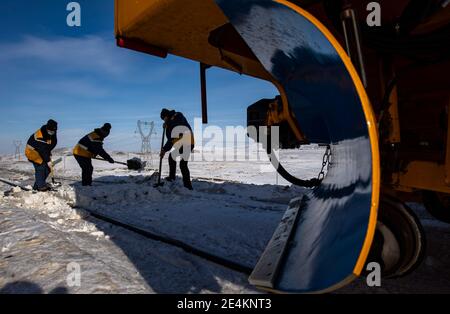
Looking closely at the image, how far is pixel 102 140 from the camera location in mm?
7359

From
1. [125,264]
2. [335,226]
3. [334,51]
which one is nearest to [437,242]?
[335,226]

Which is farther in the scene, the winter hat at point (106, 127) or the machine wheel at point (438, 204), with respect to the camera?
the winter hat at point (106, 127)

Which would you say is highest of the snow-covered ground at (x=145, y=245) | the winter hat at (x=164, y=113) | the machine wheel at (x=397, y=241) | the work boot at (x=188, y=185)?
the winter hat at (x=164, y=113)

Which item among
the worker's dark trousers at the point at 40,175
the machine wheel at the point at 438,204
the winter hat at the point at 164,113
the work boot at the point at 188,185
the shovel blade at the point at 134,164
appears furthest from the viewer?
the shovel blade at the point at 134,164

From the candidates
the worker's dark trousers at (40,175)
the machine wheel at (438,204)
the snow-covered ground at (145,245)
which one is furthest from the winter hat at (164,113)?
the machine wheel at (438,204)

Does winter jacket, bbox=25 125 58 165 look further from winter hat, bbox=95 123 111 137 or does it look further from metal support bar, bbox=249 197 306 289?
metal support bar, bbox=249 197 306 289

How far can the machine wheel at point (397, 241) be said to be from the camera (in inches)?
56.4

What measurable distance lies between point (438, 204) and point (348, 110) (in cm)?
193

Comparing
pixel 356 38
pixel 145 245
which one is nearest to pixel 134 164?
Answer: pixel 145 245

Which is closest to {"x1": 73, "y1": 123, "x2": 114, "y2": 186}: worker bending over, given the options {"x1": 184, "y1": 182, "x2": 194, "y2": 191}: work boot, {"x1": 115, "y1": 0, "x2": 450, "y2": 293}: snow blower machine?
{"x1": 184, "y1": 182, "x2": 194, "y2": 191}: work boot

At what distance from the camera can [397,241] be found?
1.44 metres

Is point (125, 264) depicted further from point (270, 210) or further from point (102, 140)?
point (102, 140)

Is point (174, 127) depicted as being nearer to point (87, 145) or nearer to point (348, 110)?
point (87, 145)

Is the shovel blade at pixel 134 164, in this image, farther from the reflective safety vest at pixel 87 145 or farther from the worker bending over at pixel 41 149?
the worker bending over at pixel 41 149
